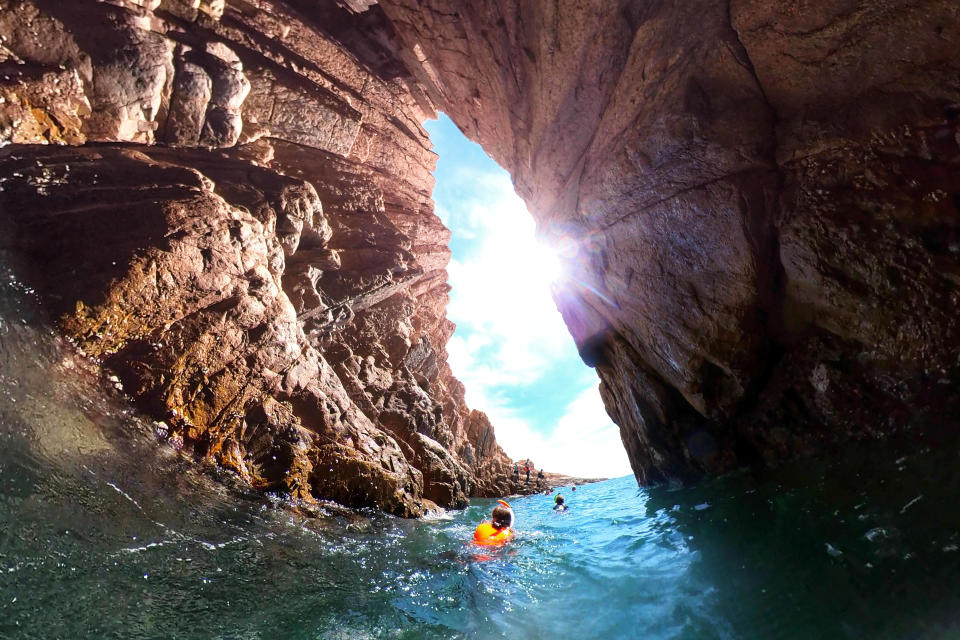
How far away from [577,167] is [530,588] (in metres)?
10.2

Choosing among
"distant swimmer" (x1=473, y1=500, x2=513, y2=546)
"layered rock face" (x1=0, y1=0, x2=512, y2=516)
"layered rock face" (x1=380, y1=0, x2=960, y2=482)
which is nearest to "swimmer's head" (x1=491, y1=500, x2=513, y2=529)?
"distant swimmer" (x1=473, y1=500, x2=513, y2=546)

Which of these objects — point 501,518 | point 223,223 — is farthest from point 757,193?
point 223,223

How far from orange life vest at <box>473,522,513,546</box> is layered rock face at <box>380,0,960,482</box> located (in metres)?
5.51

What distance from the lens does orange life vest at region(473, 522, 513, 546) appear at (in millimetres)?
8250

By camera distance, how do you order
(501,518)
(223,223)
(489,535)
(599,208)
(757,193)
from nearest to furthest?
(757,193)
(489,535)
(501,518)
(599,208)
(223,223)

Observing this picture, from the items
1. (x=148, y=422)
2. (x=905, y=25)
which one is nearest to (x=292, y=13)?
(x=148, y=422)

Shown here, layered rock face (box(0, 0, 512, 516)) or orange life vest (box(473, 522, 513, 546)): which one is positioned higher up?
layered rock face (box(0, 0, 512, 516))

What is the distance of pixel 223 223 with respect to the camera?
10.3 m

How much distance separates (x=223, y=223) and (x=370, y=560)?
918 cm

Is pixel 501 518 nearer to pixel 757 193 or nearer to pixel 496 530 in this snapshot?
pixel 496 530

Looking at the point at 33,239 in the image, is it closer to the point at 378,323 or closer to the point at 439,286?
the point at 378,323

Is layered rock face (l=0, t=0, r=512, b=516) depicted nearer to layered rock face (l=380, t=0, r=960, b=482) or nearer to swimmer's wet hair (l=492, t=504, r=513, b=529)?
swimmer's wet hair (l=492, t=504, r=513, b=529)

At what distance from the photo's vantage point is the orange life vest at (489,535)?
8250mm

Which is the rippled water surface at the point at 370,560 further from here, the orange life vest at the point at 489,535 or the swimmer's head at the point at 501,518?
the swimmer's head at the point at 501,518
